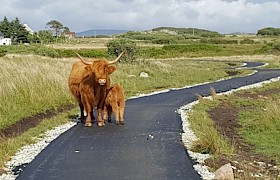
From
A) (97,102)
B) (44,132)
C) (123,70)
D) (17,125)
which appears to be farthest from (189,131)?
(123,70)

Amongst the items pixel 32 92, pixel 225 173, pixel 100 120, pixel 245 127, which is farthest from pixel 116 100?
pixel 225 173

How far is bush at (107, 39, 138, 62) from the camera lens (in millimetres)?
43094

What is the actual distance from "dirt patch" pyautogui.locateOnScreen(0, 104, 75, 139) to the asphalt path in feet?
4.87

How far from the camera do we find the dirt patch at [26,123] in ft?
43.9

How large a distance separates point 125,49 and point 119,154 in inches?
1362

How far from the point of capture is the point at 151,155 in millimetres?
10453

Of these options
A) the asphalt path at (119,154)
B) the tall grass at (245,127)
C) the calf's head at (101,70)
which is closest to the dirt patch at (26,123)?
the asphalt path at (119,154)

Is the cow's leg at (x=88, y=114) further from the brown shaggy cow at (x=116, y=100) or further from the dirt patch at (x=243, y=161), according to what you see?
the dirt patch at (x=243, y=161)

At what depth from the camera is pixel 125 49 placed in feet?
147

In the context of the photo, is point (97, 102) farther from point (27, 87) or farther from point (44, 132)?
point (27, 87)

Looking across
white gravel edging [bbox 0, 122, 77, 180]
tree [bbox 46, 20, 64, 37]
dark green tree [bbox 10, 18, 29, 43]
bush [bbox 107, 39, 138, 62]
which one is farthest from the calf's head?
tree [bbox 46, 20, 64, 37]

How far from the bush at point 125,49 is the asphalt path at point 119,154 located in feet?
88.8

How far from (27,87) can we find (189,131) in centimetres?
742

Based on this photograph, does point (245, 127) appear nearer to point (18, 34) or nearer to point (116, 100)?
point (116, 100)
